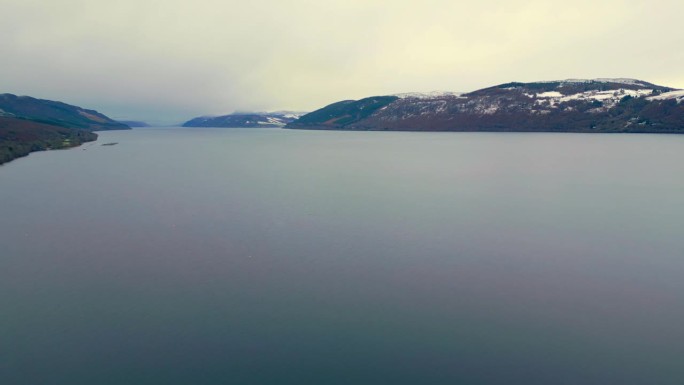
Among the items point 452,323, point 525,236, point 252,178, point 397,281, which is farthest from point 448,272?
point 252,178

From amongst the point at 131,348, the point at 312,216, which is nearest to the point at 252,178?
the point at 312,216

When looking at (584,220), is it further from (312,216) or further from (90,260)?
(90,260)

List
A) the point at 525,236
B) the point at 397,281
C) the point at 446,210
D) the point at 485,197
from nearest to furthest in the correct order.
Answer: the point at 397,281, the point at 525,236, the point at 446,210, the point at 485,197

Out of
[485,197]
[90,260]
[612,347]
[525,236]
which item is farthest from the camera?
[485,197]

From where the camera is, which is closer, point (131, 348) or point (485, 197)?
point (131, 348)

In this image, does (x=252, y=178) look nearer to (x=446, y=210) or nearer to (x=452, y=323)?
(x=446, y=210)

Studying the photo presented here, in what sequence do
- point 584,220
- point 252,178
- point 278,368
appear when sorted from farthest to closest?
point 252,178
point 584,220
point 278,368
